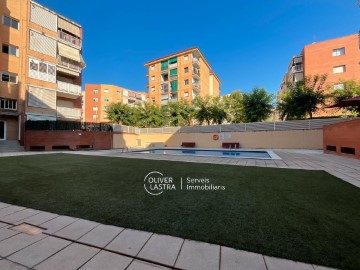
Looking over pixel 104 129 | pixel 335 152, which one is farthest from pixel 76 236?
pixel 104 129

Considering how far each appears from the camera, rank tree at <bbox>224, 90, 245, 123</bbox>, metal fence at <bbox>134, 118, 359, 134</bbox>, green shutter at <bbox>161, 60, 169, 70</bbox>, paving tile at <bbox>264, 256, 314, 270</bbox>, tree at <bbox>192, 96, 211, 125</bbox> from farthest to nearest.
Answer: green shutter at <bbox>161, 60, 169, 70</bbox>, tree at <bbox>192, 96, 211, 125</bbox>, tree at <bbox>224, 90, 245, 123</bbox>, metal fence at <bbox>134, 118, 359, 134</bbox>, paving tile at <bbox>264, 256, 314, 270</bbox>

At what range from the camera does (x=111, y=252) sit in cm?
221

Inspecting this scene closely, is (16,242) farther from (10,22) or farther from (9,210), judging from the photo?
(10,22)

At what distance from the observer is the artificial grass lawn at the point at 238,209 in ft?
7.54

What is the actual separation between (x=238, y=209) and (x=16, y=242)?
3580mm

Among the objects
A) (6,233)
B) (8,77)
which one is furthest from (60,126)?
(6,233)

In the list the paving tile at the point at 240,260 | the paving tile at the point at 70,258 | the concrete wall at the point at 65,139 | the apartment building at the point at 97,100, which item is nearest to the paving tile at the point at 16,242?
the paving tile at the point at 70,258

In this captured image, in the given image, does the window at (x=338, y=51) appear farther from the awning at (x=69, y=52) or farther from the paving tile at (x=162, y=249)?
the paving tile at (x=162, y=249)

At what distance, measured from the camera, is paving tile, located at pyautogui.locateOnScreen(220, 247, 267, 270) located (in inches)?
75.0

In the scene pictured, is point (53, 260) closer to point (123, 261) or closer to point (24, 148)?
point (123, 261)

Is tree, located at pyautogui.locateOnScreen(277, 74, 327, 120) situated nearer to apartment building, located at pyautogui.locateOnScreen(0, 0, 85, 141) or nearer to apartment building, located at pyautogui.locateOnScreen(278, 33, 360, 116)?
apartment building, located at pyautogui.locateOnScreen(278, 33, 360, 116)

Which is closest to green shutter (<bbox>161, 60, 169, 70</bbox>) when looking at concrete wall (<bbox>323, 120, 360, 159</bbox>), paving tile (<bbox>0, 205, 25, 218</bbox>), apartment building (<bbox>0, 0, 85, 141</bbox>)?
apartment building (<bbox>0, 0, 85, 141</bbox>)

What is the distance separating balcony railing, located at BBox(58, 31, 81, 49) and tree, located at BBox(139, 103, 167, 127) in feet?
42.3

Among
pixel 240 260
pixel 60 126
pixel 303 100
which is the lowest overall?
pixel 240 260
